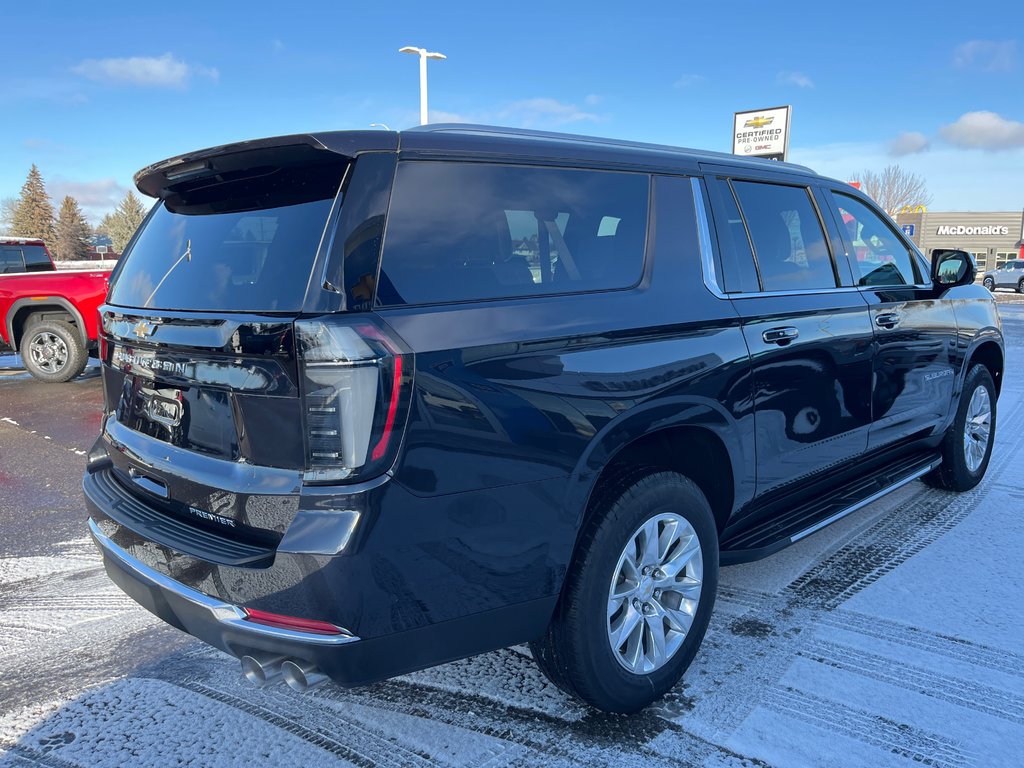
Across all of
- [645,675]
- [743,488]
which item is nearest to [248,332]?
[645,675]

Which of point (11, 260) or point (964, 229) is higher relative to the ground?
point (964, 229)

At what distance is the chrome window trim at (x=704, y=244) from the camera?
9.47 feet

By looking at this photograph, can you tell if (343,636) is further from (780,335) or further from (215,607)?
(780,335)

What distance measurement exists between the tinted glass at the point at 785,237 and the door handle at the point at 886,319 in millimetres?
350

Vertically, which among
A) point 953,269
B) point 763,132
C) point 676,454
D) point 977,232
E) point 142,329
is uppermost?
point 763,132

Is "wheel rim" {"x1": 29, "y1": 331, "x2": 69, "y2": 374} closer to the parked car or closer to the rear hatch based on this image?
the rear hatch

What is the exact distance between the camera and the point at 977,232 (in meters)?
61.1

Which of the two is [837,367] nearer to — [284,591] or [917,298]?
[917,298]

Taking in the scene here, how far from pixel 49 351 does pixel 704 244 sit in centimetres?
921

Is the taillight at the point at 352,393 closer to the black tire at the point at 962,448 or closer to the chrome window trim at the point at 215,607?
the chrome window trim at the point at 215,607

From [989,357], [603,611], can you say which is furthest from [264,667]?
[989,357]

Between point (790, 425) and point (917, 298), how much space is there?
1.60m

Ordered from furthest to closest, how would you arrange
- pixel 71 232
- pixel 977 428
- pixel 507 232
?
pixel 71 232 → pixel 977 428 → pixel 507 232

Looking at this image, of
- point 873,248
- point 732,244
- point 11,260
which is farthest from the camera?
point 11,260
